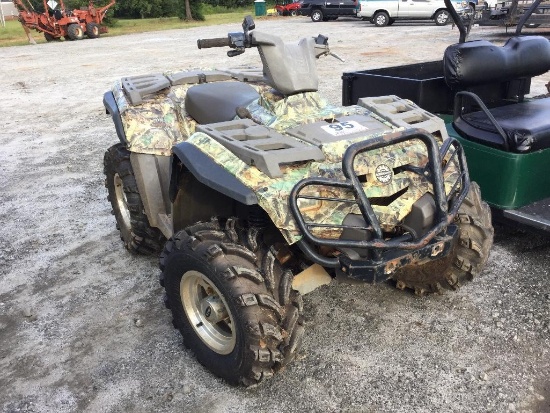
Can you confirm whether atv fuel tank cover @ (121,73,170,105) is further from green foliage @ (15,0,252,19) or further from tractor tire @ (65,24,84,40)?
green foliage @ (15,0,252,19)

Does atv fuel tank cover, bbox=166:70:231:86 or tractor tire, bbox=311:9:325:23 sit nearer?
atv fuel tank cover, bbox=166:70:231:86

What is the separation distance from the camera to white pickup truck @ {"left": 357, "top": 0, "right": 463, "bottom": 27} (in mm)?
19578

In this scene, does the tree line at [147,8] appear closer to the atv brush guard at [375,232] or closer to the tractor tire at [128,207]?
the tractor tire at [128,207]

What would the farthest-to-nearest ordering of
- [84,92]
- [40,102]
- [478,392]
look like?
[84,92] → [40,102] → [478,392]

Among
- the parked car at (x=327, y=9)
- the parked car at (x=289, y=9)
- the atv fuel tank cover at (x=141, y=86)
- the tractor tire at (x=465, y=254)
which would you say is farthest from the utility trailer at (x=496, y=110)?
the parked car at (x=289, y=9)

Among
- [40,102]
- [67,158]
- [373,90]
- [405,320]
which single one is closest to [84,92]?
[40,102]

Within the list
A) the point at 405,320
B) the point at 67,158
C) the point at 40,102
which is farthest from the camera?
the point at 40,102

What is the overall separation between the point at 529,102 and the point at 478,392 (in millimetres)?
2736

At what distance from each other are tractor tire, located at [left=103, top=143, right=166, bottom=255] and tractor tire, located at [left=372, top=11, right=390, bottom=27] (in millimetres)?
18603

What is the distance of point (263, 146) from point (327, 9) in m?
23.8

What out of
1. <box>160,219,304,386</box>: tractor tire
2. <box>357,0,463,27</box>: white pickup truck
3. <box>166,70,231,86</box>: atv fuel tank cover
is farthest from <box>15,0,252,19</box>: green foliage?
<box>160,219,304,386</box>: tractor tire

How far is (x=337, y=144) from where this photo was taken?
236cm

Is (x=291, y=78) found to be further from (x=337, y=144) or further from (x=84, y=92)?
(x=84, y=92)

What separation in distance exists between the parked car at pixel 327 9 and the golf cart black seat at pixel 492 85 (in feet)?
66.3
